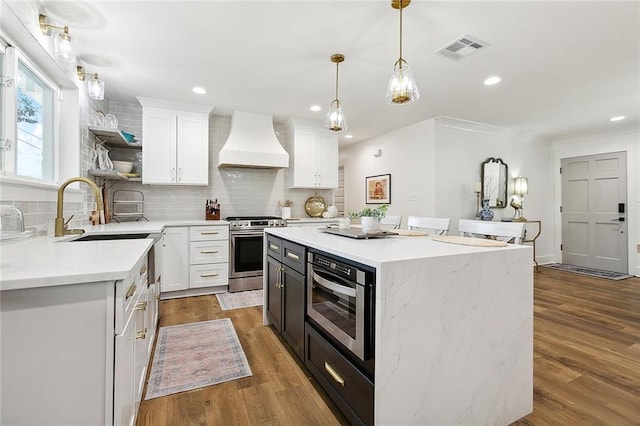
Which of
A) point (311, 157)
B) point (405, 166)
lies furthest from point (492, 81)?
point (311, 157)

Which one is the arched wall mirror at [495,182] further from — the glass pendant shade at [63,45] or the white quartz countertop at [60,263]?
the glass pendant shade at [63,45]

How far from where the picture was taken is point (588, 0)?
2.03m

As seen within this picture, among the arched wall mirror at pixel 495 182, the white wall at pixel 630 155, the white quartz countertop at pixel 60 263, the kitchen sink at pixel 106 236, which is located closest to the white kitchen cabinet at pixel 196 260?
the kitchen sink at pixel 106 236

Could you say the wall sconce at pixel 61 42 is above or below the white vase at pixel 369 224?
above

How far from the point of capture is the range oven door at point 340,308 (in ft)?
4.41

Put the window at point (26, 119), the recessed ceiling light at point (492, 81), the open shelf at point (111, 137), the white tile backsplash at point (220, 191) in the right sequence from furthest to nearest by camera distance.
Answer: the white tile backsplash at point (220, 191), the recessed ceiling light at point (492, 81), the open shelf at point (111, 137), the window at point (26, 119)

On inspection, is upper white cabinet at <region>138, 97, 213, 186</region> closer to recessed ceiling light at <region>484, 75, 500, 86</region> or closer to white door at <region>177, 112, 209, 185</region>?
white door at <region>177, 112, 209, 185</region>

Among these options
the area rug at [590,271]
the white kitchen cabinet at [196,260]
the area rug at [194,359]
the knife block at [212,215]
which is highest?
the knife block at [212,215]

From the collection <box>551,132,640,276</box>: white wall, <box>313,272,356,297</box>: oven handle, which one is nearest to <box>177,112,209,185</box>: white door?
<box>313,272,356,297</box>: oven handle

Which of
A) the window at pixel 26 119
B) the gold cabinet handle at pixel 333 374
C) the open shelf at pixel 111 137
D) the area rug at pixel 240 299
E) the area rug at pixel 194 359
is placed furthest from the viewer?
the area rug at pixel 240 299

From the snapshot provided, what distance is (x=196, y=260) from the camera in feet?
12.5

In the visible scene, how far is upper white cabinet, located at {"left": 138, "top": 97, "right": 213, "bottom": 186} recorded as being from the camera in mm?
3873

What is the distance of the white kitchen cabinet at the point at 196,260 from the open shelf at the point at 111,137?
3.76ft

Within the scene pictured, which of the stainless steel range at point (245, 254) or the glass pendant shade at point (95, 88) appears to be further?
the stainless steel range at point (245, 254)
